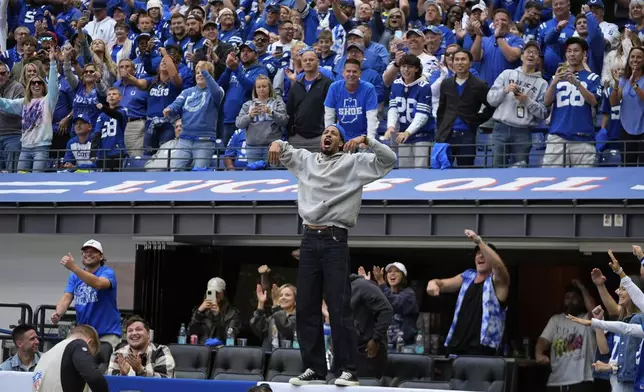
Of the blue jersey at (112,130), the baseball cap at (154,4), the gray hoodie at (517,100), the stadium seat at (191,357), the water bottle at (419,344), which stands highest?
the baseball cap at (154,4)

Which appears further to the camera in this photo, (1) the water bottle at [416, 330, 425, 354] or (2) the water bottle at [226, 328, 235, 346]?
(2) the water bottle at [226, 328, 235, 346]

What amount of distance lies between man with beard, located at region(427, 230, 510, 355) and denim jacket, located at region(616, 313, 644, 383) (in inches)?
48.0

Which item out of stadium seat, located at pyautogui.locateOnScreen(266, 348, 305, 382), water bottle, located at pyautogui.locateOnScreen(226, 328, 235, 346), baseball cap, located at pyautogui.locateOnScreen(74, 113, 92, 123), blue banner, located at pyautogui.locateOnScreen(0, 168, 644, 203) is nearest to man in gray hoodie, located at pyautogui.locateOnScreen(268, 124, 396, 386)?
stadium seat, located at pyautogui.locateOnScreen(266, 348, 305, 382)

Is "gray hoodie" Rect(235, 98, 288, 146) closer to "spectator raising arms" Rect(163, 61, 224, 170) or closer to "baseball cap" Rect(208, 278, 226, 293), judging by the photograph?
"spectator raising arms" Rect(163, 61, 224, 170)

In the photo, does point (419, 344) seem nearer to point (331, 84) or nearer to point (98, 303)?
point (98, 303)

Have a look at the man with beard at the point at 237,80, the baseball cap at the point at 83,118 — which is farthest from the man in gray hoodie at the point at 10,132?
the man with beard at the point at 237,80

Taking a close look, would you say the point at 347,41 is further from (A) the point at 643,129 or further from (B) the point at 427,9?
(A) the point at 643,129

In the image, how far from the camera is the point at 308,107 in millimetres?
17094

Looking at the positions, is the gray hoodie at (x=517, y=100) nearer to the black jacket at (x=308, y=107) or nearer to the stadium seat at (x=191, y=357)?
the black jacket at (x=308, y=107)

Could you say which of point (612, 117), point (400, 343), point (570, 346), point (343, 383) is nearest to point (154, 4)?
point (612, 117)

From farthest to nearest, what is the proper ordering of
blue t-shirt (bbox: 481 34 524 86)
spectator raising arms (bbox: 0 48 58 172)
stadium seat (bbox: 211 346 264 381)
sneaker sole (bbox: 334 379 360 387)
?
1. spectator raising arms (bbox: 0 48 58 172)
2. blue t-shirt (bbox: 481 34 524 86)
3. stadium seat (bbox: 211 346 264 381)
4. sneaker sole (bbox: 334 379 360 387)

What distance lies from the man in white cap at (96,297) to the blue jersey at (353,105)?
4052mm

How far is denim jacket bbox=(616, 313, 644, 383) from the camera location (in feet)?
40.4

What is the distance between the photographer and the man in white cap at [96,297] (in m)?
13.8
